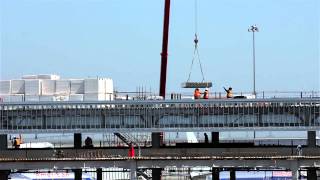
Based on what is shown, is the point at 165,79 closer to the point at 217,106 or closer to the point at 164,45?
the point at 164,45

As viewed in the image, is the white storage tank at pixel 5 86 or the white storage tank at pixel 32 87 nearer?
the white storage tank at pixel 5 86

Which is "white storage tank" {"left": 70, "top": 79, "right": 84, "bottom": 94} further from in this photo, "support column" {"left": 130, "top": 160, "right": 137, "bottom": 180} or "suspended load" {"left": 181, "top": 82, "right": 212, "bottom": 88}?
"support column" {"left": 130, "top": 160, "right": 137, "bottom": 180}

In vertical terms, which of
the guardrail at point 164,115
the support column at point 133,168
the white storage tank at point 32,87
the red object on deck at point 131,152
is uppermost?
the white storage tank at point 32,87

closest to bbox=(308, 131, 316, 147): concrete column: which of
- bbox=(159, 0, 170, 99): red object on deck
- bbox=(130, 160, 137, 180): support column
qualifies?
bbox=(130, 160, 137, 180): support column

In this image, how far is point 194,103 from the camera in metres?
Answer: 79.0

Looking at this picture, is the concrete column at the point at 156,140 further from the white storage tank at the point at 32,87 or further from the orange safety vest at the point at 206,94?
the white storage tank at the point at 32,87

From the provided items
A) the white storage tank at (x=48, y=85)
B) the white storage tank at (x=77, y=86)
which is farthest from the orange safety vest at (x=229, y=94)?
the white storage tank at (x=48, y=85)

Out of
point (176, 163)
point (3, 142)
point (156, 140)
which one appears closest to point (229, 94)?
point (156, 140)

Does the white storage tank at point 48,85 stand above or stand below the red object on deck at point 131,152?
above

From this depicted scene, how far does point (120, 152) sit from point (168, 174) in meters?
18.2

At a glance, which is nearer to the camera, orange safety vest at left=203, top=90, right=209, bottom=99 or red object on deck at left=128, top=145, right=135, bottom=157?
red object on deck at left=128, top=145, right=135, bottom=157

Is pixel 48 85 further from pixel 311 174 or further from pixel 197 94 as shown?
pixel 311 174

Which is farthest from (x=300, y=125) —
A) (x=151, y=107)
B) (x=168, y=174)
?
(x=168, y=174)

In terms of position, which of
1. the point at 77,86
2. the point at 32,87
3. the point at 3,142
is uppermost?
the point at 77,86
